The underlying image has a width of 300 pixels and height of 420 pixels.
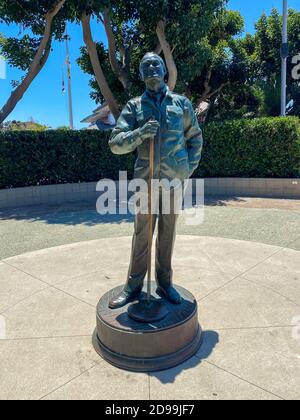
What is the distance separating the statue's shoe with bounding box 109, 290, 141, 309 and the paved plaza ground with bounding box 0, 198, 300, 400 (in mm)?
406

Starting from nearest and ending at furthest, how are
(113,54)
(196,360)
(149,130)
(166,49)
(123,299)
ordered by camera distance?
(149,130)
(196,360)
(123,299)
(166,49)
(113,54)

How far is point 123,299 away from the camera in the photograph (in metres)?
3.09

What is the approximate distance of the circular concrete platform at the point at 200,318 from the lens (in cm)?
248

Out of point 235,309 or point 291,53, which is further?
point 291,53

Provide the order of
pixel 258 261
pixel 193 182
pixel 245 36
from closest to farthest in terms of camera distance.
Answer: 1. pixel 258 261
2. pixel 193 182
3. pixel 245 36

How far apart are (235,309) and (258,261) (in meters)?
1.47

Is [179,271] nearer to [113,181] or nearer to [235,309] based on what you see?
[235,309]

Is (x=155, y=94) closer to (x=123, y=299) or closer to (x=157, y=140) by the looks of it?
(x=157, y=140)

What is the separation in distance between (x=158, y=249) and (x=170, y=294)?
429 mm

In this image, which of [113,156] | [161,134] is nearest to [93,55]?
[113,156]

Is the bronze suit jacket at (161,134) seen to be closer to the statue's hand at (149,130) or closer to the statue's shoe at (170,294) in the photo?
the statue's hand at (149,130)

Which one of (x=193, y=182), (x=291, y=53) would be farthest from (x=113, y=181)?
(x=291, y=53)

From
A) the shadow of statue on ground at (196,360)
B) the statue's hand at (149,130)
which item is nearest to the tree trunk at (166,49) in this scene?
the statue's hand at (149,130)

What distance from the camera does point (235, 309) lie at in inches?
139
